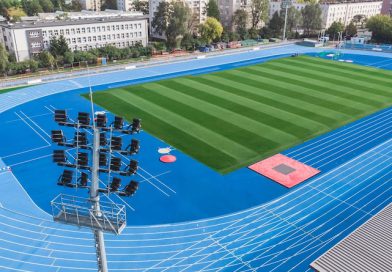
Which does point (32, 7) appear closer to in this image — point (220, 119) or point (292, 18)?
point (292, 18)

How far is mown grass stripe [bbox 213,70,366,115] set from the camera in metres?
39.2

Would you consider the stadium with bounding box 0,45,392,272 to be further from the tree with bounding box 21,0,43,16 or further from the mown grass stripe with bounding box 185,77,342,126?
the tree with bounding box 21,0,43,16

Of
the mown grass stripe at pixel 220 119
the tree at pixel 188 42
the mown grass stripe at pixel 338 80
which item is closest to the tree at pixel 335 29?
the mown grass stripe at pixel 338 80

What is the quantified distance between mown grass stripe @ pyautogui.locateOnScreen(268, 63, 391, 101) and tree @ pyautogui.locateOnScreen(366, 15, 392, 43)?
38.8 metres

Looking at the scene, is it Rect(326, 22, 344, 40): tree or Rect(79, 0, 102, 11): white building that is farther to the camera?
Rect(79, 0, 102, 11): white building

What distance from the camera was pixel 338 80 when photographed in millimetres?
49656

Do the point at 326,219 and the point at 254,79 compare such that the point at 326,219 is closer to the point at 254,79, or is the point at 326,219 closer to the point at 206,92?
the point at 206,92

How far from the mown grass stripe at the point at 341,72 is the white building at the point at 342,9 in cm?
4444

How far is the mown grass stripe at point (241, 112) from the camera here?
106 ft

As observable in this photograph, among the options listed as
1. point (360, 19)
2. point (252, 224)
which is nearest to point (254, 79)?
point (252, 224)

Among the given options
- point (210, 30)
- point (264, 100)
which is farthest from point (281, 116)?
point (210, 30)

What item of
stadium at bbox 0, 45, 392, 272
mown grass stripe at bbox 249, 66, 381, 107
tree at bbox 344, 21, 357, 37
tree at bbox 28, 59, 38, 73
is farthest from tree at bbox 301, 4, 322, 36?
tree at bbox 28, 59, 38, 73

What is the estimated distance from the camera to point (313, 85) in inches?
1850

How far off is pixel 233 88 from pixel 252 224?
27.0m
